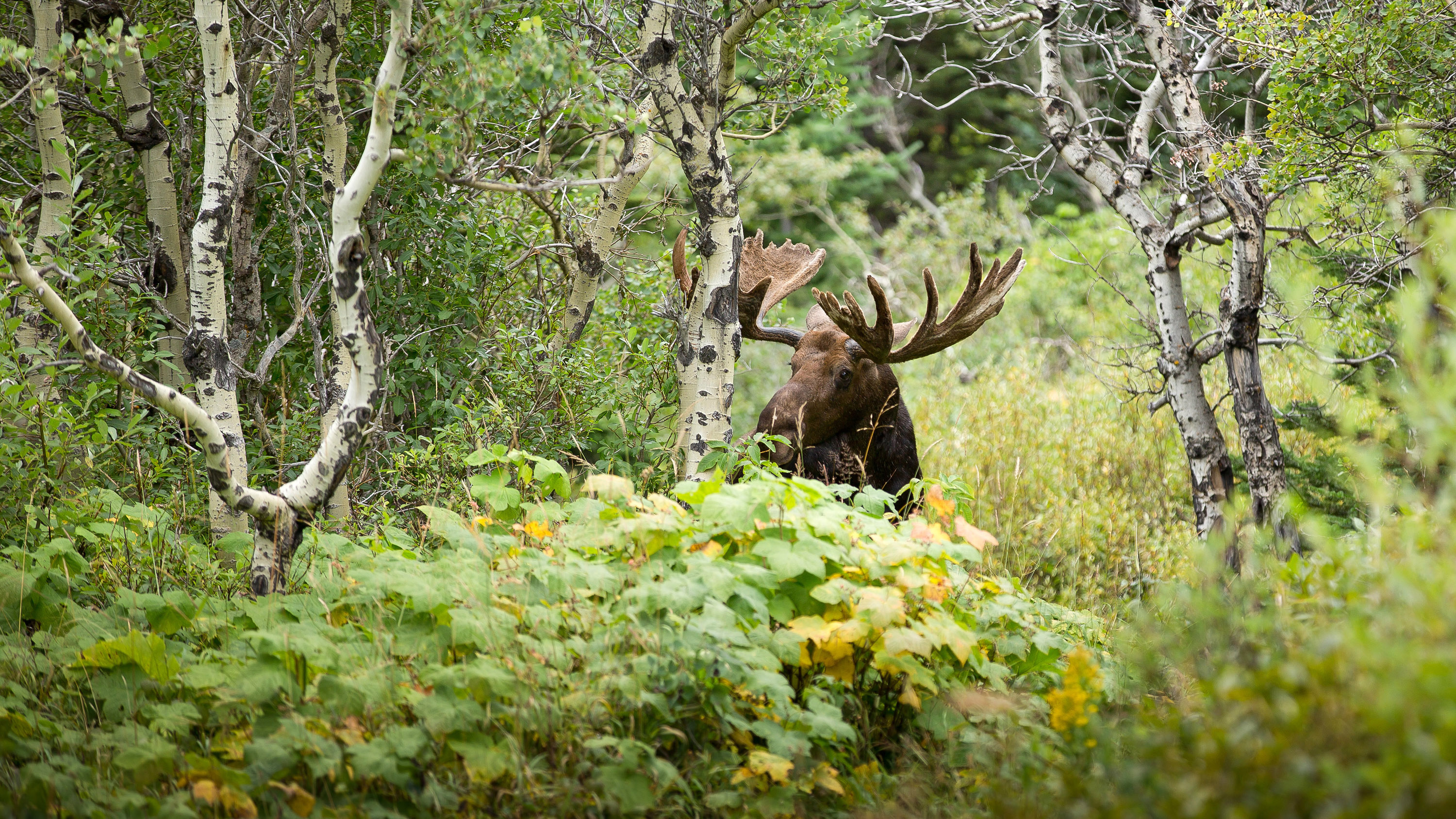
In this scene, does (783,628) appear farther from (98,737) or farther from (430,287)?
(430,287)

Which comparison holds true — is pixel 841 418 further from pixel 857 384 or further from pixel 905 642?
pixel 905 642

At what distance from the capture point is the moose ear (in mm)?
6028

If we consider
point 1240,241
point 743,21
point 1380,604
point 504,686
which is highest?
point 743,21

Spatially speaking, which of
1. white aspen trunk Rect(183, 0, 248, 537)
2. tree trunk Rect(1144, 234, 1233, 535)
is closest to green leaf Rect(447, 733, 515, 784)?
white aspen trunk Rect(183, 0, 248, 537)

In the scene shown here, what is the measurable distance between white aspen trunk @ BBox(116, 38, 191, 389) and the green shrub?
1.84 meters

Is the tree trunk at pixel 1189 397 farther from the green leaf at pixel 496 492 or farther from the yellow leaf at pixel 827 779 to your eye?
the green leaf at pixel 496 492

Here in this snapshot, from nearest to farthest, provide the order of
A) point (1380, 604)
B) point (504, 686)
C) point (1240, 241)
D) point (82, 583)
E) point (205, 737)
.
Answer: point (1380, 604) < point (504, 686) < point (205, 737) < point (82, 583) < point (1240, 241)

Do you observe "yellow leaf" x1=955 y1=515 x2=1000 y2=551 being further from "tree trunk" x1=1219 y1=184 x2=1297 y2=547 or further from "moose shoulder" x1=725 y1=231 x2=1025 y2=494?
"tree trunk" x1=1219 y1=184 x2=1297 y2=547

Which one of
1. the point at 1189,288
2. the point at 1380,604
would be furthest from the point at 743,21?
the point at 1189,288

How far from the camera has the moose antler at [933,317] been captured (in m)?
5.36

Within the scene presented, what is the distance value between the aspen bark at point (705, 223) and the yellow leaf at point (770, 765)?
93.2 inches

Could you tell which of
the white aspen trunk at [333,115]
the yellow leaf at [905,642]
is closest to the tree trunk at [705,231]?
the white aspen trunk at [333,115]

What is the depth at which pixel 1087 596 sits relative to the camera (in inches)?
236

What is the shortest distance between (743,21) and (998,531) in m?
3.86
